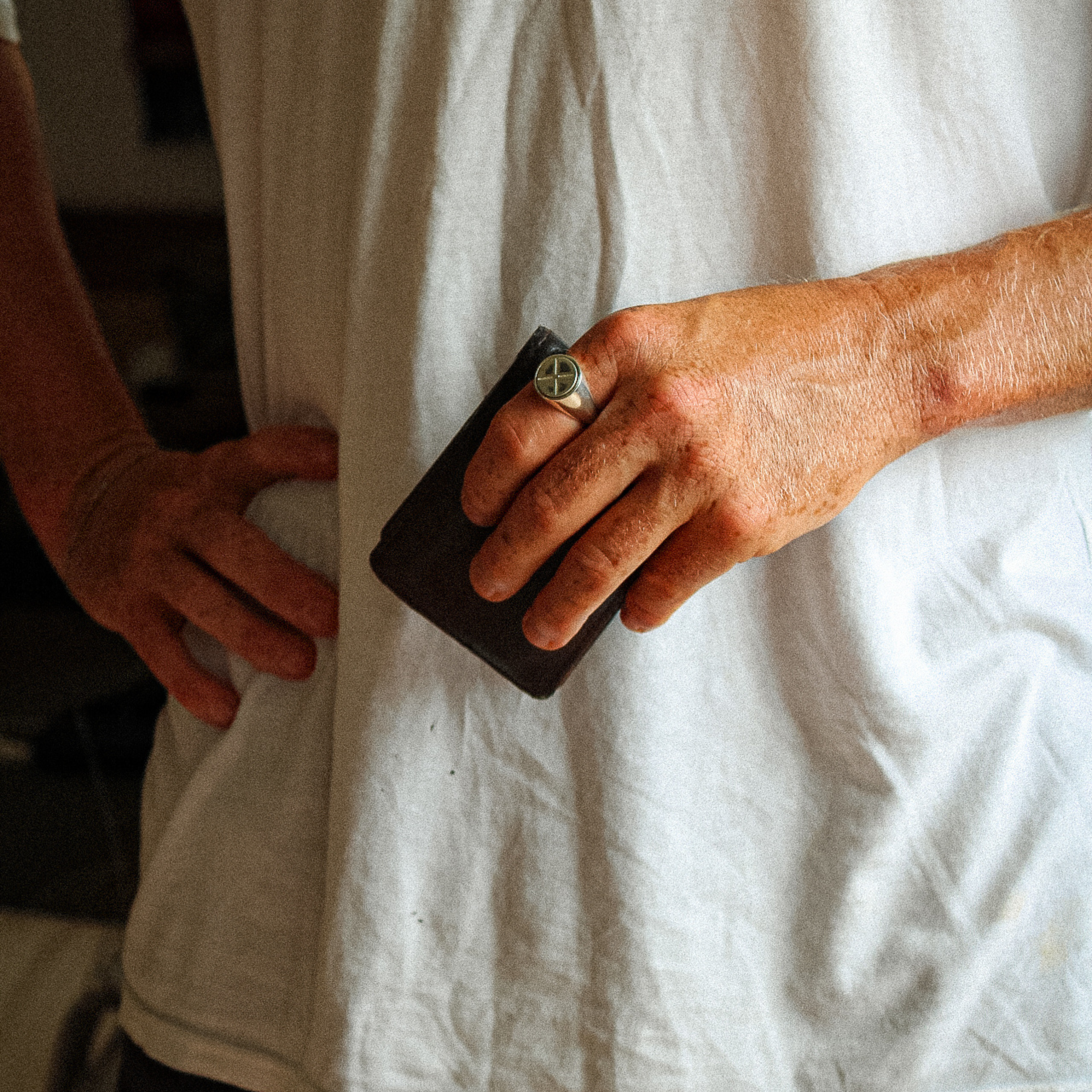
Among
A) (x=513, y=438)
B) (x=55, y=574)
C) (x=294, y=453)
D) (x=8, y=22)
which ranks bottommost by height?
(x=55, y=574)

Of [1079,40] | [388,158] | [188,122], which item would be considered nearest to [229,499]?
[388,158]

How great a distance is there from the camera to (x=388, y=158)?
1.93 ft

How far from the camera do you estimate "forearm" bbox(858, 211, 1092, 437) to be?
0.52m

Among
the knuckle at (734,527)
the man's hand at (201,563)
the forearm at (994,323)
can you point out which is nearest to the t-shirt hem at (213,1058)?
the man's hand at (201,563)

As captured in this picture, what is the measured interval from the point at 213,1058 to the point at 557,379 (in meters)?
0.52

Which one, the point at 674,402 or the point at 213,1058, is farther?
the point at 213,1058

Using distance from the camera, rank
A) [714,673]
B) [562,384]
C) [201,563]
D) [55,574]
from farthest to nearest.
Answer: [55,574] → [201,563] → [714,673] → [562,384]

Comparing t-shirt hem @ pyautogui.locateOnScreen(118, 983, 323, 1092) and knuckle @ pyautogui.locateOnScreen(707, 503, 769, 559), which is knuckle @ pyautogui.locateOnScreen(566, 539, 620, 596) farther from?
t-shirt hem @ pyautogui.locateOnScreen(118, 983, 323, 1092)

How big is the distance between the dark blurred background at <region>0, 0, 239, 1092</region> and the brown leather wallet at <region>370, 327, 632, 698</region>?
2.53 ft

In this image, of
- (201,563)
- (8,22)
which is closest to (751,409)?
(201,563)

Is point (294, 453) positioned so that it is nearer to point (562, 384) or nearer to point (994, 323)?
point (562, 384)

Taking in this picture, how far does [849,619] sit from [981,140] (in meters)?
0.32

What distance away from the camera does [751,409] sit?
49cm

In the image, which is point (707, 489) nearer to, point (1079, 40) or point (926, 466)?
point (926, 466)
